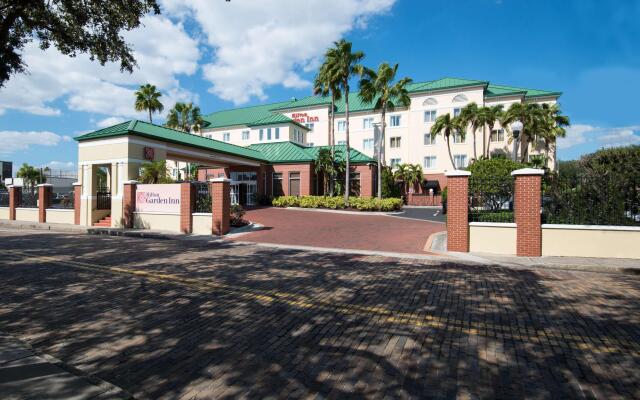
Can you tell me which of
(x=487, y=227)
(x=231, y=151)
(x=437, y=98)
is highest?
(x=437, y=98)

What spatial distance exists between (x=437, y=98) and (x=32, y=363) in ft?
170

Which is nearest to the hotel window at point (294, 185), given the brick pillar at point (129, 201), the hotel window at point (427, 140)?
the brick pillar at point (129, 201)

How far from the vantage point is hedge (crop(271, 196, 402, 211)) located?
3019cm

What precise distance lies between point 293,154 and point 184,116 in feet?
76.8

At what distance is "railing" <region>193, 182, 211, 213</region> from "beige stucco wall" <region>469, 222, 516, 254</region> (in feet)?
40.7

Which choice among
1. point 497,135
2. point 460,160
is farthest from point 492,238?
point 497,135

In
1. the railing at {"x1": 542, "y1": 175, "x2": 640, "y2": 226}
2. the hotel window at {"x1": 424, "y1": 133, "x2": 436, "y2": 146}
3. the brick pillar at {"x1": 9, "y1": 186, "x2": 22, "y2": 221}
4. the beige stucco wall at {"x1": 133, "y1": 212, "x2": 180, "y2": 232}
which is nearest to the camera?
the railing at {"x1": 542, "y1": 175, "x2": 640, "y2": 226}

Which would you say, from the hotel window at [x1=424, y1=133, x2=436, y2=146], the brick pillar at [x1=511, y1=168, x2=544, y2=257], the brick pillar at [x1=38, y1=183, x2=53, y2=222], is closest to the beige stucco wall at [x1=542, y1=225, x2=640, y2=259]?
the brick pillar at [x1=511, y1=168, x2=544, y2=257]

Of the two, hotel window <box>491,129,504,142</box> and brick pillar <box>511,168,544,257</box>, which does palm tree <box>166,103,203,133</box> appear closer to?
hotel window <box>491,129,504,142</box>

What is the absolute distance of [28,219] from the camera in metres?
25.1

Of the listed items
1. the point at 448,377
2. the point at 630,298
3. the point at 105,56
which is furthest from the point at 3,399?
the point at 105,56

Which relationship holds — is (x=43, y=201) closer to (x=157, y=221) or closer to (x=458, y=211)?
(x=157, y=221)

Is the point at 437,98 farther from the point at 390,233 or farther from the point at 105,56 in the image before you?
the point at 105,56

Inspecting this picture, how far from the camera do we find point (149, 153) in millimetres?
22109
